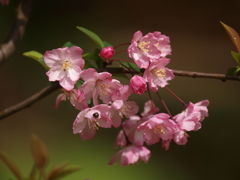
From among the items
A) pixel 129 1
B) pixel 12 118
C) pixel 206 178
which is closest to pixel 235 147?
pixel 206 178

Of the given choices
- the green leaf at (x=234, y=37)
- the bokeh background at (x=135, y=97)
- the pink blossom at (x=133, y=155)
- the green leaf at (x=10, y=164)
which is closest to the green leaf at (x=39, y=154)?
the green leaf at (x=10, y=164)

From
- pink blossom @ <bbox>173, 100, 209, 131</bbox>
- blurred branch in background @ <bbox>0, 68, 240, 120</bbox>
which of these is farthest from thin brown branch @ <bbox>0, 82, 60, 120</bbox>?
pink blossom @ <bbox>173, 100, 209, 131</bbox>

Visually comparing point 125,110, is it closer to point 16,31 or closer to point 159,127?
point 159,127

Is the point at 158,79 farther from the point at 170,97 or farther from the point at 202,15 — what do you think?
the point at 202,15

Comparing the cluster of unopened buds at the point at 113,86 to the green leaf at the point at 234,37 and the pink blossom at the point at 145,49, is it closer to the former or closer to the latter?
the pink blossom at the point at 145,49

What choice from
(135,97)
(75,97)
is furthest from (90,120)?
(135,97)
